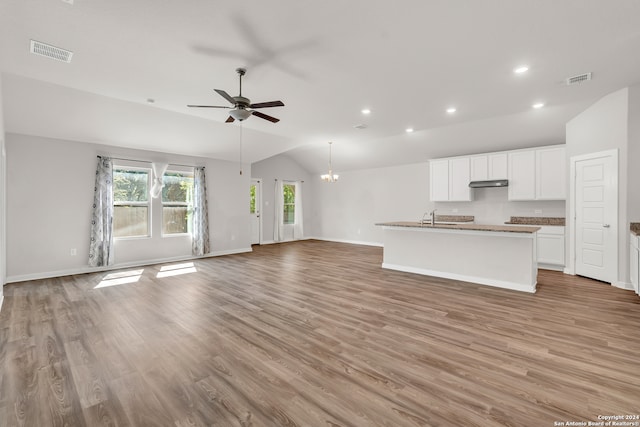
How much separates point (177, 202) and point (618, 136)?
341 inches

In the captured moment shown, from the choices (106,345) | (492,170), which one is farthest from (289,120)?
(492,170)

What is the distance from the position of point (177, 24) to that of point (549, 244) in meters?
7.20

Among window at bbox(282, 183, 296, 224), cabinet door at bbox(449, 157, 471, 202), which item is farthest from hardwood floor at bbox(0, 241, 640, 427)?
window at bbox(282, 183, 296, 224)

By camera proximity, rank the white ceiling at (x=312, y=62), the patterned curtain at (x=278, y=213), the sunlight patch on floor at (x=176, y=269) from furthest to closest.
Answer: the patterned curtain at (x=278, y=213) → the sunlight patch on floor at (x=176, y=269) → the white ceiling at (x=312, y=62)

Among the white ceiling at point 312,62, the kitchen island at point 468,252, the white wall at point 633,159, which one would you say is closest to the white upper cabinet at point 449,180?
the white ceiling at point 312,62

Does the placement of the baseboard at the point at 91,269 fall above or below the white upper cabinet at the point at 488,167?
below

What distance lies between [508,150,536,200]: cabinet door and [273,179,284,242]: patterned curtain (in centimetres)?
682

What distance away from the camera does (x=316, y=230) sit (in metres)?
11.5

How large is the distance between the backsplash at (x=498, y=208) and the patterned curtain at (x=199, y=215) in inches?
259

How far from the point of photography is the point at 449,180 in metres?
7.45

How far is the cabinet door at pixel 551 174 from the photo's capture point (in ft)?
19.1

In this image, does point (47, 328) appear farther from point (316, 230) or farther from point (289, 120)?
point (316, 230)

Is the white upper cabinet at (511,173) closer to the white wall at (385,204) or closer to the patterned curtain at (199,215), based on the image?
the white wall at (385,204)

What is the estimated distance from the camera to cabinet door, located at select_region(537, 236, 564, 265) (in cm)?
570
